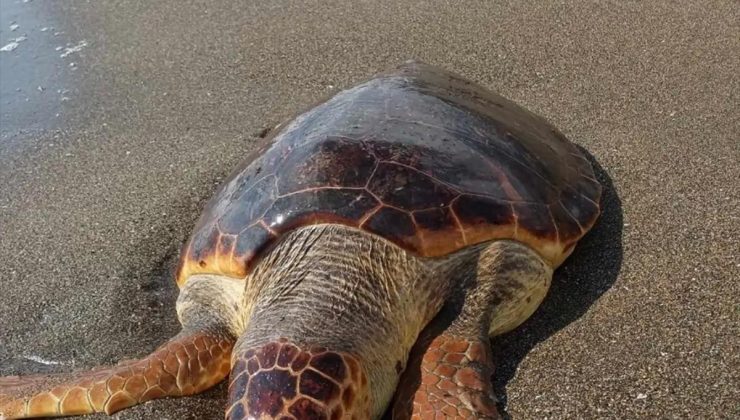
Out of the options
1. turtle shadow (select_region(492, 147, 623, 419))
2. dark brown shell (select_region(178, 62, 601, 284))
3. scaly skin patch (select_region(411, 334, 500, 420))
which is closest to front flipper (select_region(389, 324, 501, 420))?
scaly skin patch (select_region(411, 334, 500, 420))

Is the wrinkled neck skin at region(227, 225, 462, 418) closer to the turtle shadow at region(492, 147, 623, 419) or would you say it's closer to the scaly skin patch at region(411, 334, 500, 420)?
the scaly skin patch at region(411, 334, 500, 420)

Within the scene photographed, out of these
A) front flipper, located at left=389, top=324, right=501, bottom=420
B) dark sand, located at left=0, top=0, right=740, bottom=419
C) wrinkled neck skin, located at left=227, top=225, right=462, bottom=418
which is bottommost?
dark sand, located at left=0, top=0, right=740, bottom=419

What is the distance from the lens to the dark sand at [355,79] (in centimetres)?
245

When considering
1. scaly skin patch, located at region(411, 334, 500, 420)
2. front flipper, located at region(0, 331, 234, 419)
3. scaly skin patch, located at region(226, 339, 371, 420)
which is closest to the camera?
scaly skin patch, located at region(226, 339, 371, 420)

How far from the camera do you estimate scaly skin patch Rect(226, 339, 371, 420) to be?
76.4 inches

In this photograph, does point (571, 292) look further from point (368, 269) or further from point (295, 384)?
point (295, 384)

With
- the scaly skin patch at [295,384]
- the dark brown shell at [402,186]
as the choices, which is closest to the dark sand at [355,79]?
the dark brown shell at [402,186]

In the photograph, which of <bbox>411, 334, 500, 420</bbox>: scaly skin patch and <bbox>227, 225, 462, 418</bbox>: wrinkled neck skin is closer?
<bbox>227, 225, 462, 418</bbox>: wrinkled neck skin

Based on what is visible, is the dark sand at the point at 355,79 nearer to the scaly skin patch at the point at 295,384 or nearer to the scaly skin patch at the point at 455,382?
the scaly skin patch at the point at 455,382

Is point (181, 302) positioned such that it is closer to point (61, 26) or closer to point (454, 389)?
point (454, 389)

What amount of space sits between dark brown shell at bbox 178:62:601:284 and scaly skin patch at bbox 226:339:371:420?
530 mm

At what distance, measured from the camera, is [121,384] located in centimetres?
244

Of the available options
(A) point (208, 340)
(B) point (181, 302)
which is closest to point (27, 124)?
(B) point (181, 302)

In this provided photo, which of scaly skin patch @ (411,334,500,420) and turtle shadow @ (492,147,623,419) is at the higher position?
scaly skin patch @ (411,334,500,420)
